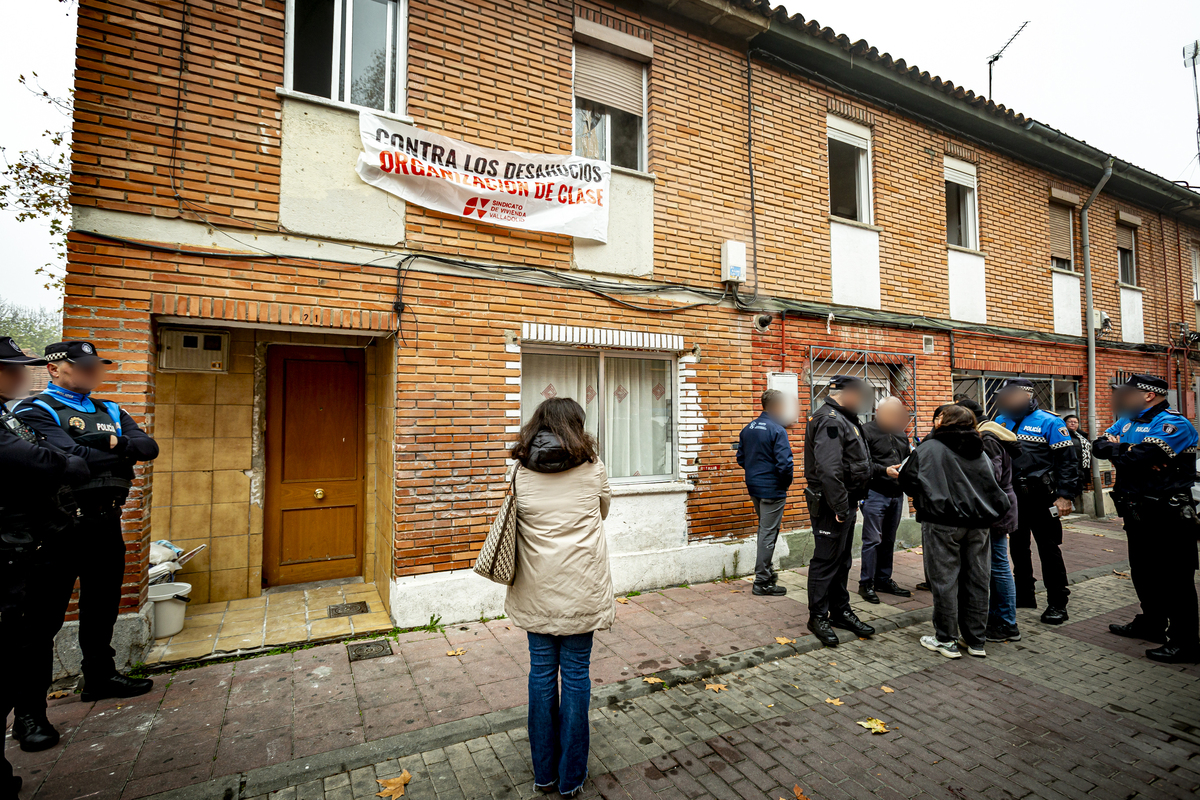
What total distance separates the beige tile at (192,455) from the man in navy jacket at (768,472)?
5321mm

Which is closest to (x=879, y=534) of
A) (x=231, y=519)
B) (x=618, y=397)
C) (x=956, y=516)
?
(x=956, y=516)

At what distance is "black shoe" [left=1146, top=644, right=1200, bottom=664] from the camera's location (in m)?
4.33

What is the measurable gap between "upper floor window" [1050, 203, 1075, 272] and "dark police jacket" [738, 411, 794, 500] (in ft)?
26.0

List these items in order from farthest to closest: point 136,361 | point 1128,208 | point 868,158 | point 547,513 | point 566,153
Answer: point 1128,208, point 868,158, point 566,153, point 136,361, point 547,513

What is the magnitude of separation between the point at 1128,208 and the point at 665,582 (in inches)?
497

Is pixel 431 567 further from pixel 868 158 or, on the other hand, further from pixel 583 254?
pixel 868 158

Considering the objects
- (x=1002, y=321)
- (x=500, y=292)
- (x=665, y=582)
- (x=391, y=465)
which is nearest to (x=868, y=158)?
(x=1002, y=321)

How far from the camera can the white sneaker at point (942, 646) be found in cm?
443

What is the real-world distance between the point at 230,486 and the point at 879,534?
21.4 ft

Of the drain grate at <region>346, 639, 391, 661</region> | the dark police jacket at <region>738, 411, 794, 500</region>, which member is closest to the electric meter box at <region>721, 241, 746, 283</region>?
the dark police jacket at <region>738, 411, 794, 500</region>

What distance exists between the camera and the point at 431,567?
4938 mm

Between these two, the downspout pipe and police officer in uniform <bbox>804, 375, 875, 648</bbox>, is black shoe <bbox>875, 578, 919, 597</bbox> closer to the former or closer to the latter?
police officer in uniform <bbox>804, 375, 875, 648</bbox>

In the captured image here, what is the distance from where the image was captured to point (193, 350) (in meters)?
5.20

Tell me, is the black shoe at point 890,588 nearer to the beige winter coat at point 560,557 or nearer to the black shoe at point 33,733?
the beige winter coat at point 560,557
